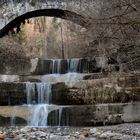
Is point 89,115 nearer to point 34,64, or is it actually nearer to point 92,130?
point 92,130

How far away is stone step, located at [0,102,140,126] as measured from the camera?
16344 mm

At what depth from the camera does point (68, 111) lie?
645 inches

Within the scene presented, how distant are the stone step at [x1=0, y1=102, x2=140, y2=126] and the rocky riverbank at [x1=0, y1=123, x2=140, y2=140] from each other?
0.62m

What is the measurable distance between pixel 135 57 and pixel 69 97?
646cm

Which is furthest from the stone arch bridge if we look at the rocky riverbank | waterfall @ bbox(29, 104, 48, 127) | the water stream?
the rocky riverbank

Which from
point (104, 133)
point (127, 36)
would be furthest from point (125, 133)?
point (127, 36)

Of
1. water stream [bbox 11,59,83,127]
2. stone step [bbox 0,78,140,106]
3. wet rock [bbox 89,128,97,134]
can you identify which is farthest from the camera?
stone step [bbox 0,78,140,106]

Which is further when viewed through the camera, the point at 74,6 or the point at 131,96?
the point at 74,6

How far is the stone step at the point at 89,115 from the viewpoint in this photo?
53.6 ft

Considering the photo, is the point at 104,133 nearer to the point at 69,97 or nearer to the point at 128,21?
the point at 69,97

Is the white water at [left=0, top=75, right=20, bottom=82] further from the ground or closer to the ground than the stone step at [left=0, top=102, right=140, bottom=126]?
further from the ground

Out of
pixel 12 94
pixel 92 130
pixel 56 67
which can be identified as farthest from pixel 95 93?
pixel 56 67

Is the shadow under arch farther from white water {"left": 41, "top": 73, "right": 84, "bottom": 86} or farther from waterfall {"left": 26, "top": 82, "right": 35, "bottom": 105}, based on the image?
waterfall {"left": 26, "top": 82, "right": 35, "bottom": 105}

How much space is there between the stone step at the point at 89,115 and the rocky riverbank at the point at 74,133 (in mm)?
615
